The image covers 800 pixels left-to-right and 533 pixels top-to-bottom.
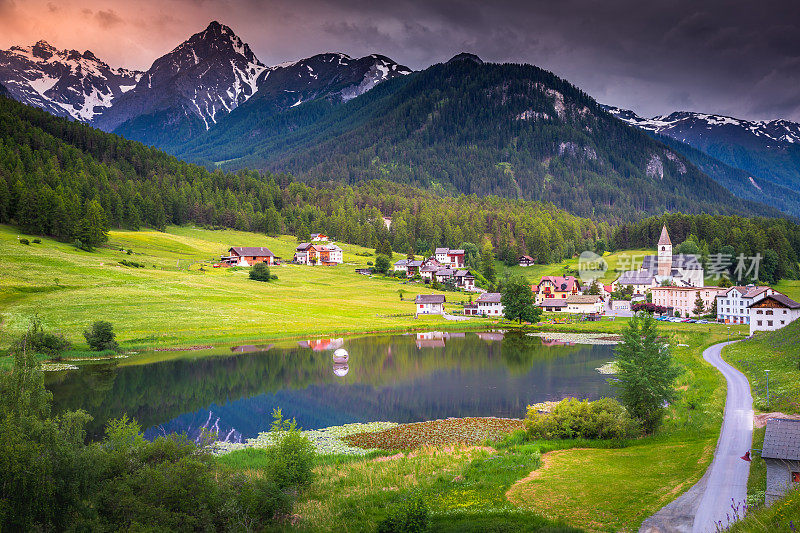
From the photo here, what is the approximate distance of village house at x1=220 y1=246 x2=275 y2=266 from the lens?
119m

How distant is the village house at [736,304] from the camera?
83.3 metres

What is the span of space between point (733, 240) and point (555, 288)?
170ft

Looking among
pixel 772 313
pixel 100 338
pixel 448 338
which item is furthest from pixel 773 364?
pixel 100 338

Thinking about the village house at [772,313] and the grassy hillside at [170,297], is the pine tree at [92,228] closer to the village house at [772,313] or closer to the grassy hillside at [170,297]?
the grassy hillside at [170,297]

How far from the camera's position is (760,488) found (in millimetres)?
18172

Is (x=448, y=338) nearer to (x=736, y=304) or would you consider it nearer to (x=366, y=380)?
(x=366, y=380)

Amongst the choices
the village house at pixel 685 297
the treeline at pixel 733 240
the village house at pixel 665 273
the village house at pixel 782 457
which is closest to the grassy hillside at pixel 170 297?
the village house at pixel 665 273

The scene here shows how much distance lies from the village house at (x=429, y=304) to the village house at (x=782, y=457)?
75.5 meters

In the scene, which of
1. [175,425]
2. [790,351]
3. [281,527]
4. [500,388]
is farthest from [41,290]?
[790,351]

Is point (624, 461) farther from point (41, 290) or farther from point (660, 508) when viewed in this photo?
point (41, 290)

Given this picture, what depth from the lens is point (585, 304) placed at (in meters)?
106

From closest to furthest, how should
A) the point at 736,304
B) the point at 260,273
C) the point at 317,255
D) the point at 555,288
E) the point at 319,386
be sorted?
the point at 319,386, the point at 736,304, the point at 260,273, the point at 555,288, the point at 317,255

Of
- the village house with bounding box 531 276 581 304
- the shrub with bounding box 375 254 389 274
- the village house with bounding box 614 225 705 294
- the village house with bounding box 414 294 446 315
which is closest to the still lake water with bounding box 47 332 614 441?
the village house with bounding box 414 294 446 315

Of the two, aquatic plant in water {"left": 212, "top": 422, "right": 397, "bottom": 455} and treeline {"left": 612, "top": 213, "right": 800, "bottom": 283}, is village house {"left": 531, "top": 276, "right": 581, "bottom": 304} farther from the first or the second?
aquatic plant in water {"left": 212, "top": 422, "right": 397, "bottom": 455}
